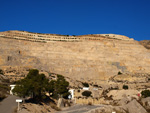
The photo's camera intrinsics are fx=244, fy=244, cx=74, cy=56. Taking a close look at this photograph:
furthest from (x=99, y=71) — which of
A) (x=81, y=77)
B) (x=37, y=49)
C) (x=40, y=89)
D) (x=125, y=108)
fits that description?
(x=125, y=108)

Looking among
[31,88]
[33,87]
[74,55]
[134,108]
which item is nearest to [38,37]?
[74,55]

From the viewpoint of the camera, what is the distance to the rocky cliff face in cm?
6131

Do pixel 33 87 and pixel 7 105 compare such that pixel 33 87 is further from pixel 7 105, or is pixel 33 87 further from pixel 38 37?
pixel 38 37

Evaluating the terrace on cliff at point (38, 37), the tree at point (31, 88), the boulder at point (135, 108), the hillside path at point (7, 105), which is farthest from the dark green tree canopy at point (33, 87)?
the terrace on cliff at point (38, 37)

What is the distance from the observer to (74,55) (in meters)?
68.9

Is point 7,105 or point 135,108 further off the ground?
point 7,105

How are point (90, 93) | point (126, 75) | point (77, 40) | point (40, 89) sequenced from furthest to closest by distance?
point (77, 40)
point (126, 75)
point (90, 93)
point (40, 89)

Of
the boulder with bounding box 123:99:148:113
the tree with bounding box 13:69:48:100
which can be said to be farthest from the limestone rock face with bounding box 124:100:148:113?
the tree with bounding box 13:69:48:100

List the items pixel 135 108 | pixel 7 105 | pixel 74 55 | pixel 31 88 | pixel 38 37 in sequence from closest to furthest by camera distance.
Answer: pixel 135 108
pixel 7 105
pixel 31 88
pixel 74 55
pixel 38 37

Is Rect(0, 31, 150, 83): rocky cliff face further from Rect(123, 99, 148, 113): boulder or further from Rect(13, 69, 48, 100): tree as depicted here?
Rect(123, 99, 148, 113): boulder

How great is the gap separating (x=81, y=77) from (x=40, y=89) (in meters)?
38.6

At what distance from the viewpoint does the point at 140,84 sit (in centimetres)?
5178

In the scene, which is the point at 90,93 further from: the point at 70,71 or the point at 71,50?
the point at 71,50

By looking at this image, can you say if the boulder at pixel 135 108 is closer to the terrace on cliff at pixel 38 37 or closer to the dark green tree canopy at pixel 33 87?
the dark green tree canopy at pixel 33 87
